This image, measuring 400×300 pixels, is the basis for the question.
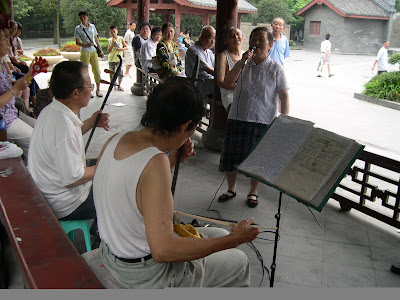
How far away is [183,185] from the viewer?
15.5 ft

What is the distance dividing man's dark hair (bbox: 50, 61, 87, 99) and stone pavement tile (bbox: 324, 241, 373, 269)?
2209 millimetres

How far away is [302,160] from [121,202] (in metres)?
1.18

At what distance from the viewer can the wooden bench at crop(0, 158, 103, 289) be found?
155cm

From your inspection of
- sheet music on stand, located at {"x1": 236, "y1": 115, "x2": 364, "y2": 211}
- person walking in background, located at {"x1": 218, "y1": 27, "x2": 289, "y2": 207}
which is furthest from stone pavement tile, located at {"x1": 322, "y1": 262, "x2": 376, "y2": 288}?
person walking in background, located at {"x1": 218, "y1": 27, "x2": 289, "y2": 207}

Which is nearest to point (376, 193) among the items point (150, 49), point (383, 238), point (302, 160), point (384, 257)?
point (383, 238)

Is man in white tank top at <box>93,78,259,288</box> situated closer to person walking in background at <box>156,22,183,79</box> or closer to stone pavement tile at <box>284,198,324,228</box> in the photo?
stone pavement tile at <box>284,198,324,228</box>

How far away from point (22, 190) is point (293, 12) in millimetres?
39922

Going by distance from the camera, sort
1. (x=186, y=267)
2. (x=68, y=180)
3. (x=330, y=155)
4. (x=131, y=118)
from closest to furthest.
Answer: (x=186, y=267) → (x=330, y=155) → (x=68, y=180) → (x=131, y=118)

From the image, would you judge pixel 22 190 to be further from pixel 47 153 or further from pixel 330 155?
pixel 330 155

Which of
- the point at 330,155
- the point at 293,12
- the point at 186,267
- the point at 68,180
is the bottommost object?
the point at 186,267

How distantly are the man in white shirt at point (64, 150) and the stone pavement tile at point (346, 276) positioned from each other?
170cm

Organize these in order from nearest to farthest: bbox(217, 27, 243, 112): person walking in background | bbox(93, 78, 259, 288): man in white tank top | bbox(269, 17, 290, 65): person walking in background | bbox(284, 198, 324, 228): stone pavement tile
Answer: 1. bbox(93, 78, 259, 288): man in white tank top
2. bbox(284, 198, 324, 228): stone pavement tile
3. bbox(217, 27, 243, 112): person walking in background
4. bbox(269, 17, 290, 65): person walking in background

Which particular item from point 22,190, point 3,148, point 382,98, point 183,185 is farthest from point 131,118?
point 382,98

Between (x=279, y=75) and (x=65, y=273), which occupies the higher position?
(x=279, y=75)
